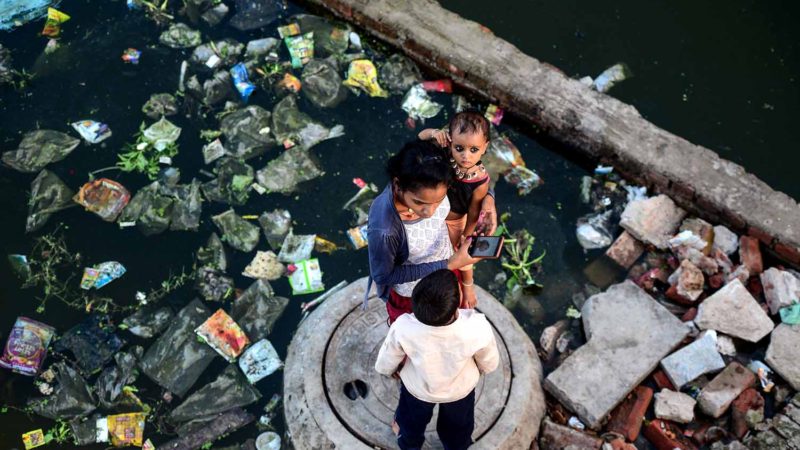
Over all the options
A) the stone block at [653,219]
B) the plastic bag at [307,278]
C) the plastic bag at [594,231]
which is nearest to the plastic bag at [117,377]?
the plastic bag at [307,278]

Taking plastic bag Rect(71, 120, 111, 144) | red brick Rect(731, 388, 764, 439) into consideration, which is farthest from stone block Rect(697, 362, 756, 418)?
plastic bag Rect(71, 120, 111, 144)

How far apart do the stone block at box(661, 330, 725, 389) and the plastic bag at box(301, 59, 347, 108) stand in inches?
108

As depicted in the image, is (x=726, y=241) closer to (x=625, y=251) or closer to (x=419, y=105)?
(x=625, y=251)

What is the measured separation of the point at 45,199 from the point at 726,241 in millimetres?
4236

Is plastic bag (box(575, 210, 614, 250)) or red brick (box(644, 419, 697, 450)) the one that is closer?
red brick (box(644, 419, 697, 450))

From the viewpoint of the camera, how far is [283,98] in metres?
4.73

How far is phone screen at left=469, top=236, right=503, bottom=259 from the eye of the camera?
2.71m

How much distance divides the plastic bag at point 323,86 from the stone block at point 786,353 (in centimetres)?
311

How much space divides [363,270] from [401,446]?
133cm

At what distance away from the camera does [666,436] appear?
3.34 metres

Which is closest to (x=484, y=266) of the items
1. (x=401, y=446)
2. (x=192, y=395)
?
(x=401, y=446)

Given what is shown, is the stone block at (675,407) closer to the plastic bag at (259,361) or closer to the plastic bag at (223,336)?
the plastic bag at (259,361)

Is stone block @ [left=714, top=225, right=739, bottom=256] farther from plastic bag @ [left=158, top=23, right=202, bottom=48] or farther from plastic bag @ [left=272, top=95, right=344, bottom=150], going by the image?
plastic bag @ [left=158, top=23, right=202, bottom=48]

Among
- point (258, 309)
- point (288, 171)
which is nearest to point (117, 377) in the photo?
point (258, 309)
